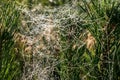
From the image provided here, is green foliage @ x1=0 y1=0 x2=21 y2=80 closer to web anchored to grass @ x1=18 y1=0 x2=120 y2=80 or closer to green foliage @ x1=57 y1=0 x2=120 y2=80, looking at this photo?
web anchored to grass @ x1=18 y1=0 x2=120 y2=80

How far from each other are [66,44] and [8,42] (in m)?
0.25

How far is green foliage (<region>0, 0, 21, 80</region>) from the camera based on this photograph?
5.55ft

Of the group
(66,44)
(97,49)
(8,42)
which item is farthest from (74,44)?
(8,42)

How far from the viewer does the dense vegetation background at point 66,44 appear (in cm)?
158

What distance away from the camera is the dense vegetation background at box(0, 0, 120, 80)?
1.58 metres

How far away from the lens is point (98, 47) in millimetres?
1591

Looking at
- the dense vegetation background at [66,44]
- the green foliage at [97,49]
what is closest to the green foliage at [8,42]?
the dense vegetation background at [66,44]

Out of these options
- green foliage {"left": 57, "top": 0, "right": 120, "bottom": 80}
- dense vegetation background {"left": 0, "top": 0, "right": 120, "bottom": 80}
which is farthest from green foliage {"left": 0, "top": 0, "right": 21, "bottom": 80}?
green foliage {"left": 57, "top": 0, "right": 120, "bottom": 80}

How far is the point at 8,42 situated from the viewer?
1703mm

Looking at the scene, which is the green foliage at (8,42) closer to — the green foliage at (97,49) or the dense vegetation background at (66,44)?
the dense vegetation background at (66,44)

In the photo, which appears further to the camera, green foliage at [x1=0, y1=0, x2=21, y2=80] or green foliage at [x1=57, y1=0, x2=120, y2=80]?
green foliage at [x1=0, y1=0, x2=21, y2=80]

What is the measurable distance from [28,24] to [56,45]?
0.33 meters

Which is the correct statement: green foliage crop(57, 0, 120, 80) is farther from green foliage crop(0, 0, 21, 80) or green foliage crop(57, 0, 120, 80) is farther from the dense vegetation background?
green foliage crop(0, 0, 21, 80)

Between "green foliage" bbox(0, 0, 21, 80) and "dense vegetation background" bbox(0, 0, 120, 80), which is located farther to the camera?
"green foliage" bbox(0, 0, 21, 80)
